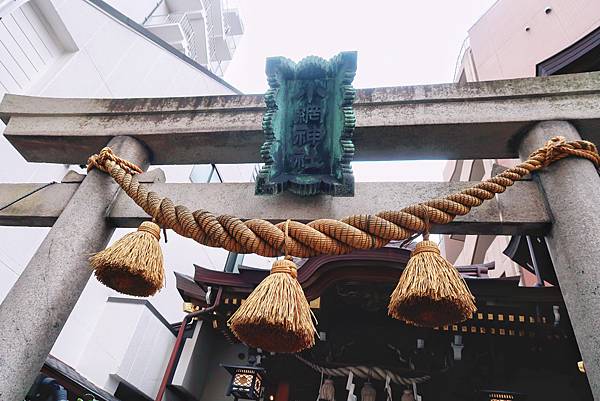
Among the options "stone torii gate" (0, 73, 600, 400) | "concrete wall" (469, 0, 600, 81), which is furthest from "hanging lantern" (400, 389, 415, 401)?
"concrete wall" (469, 0, 600, 81)

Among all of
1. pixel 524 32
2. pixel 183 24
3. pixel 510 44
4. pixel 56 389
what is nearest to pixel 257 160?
pixel 56 389

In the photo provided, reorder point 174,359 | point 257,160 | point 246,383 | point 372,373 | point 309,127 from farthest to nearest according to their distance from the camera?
point 174,359
point 246,383
point 372,373
point 257,160
point 309,127

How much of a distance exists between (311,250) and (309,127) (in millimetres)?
1182

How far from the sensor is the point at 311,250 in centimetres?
243

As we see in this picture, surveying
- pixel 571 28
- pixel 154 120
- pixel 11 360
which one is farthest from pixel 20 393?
pixel 571 28

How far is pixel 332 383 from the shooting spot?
6336mm

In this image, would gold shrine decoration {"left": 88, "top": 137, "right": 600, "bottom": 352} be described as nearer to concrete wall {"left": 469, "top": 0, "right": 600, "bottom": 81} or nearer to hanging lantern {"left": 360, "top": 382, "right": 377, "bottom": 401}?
hanging lantern {"left": 360, "top": 382, "right": 377, "bottom": 401}

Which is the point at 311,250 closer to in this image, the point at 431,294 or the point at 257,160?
the point at 431,294

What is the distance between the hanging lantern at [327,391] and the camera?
6.18 meters

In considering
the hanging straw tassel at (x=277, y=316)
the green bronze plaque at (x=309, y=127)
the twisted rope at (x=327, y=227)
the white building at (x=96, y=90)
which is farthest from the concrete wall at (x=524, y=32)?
the hanging straw tassel at (x=277, y=316)

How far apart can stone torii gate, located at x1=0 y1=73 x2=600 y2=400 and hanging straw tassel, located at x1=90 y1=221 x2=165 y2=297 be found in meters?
0.64

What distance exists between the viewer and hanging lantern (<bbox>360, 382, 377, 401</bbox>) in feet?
19.9

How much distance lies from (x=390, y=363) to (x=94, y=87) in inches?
313

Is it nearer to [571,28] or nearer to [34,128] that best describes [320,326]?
[34,128]
